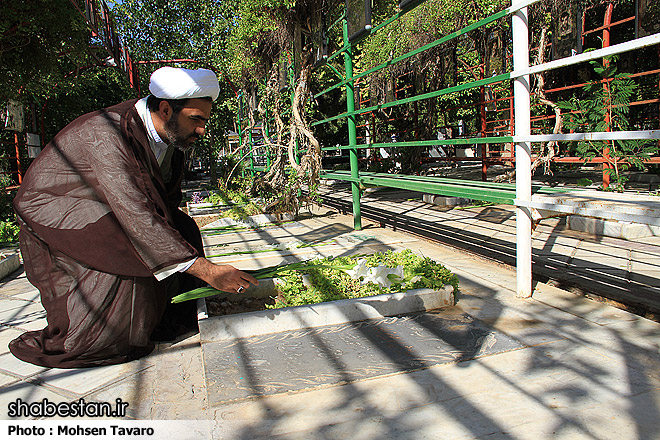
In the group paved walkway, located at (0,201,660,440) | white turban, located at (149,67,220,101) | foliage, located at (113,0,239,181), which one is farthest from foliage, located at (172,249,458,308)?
foliage, located at (113,0,239,181)

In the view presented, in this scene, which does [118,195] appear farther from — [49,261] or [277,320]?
[277,320]

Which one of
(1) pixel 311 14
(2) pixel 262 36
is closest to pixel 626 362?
(1) pixel 311 14

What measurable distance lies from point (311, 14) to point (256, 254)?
4180 millimetres

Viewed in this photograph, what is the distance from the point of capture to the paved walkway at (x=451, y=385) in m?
1.89

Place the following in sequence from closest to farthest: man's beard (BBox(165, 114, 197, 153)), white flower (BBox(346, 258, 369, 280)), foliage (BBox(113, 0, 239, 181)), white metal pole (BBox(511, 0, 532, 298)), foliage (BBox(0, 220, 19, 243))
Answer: man's beard (BBox(165, 114, 197, 153)) < white metal pole (BBox(511, 0, 532, 298)) < white flower (BBox(346, 258, 369, 280)) < foliage (BBox(0, 220, 19, 243)) < foliage (BBox(113, 0, 239, 181))

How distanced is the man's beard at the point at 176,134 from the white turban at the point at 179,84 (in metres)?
0.14

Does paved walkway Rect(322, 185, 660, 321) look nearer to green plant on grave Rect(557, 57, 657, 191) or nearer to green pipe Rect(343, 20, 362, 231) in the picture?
green pipe Rect(343, 20, 362, 231)

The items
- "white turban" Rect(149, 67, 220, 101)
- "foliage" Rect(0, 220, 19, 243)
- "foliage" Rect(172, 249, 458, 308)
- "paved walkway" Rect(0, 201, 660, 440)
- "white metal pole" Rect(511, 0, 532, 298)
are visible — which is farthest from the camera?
"foliage" Rect(0, 220, 19, 243)

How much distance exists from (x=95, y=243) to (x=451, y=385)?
1919mm

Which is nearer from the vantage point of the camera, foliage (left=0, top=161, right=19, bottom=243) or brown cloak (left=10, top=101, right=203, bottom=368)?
brown cloak (left=10, top=101, right=203, bottom=368)

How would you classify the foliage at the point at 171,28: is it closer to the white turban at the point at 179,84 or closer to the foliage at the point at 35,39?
the foliage at the point at 35,39

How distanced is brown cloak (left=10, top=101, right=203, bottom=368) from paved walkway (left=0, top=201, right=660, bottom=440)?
5.4 inches

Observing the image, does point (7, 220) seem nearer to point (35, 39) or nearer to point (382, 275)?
point (35, 39)

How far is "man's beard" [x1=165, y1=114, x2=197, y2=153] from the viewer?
9.62 ft
